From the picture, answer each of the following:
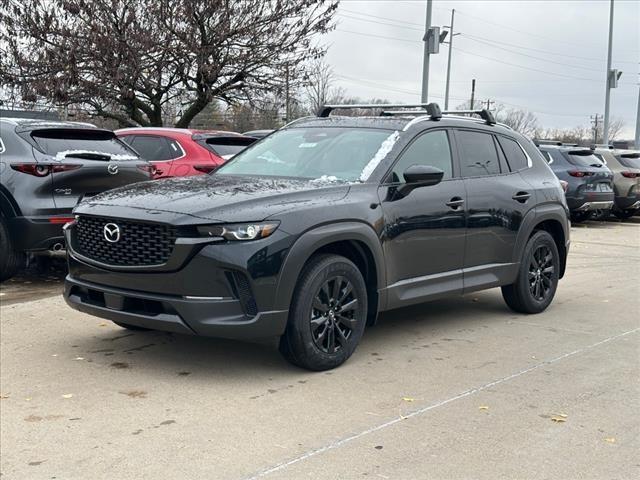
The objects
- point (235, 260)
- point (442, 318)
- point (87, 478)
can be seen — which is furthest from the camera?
point (442, 318)

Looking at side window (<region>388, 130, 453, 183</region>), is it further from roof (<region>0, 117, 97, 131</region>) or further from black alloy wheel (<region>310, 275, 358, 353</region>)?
roof (<region>0, 117, 97, 131</region>)

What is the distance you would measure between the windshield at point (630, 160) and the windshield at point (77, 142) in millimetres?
13318

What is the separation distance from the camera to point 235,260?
15.1 feet

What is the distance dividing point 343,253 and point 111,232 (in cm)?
159

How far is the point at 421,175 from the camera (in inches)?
220

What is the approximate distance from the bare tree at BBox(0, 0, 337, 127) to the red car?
41.8 feet

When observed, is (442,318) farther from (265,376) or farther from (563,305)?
(265,376)

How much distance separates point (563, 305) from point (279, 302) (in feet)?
13.6

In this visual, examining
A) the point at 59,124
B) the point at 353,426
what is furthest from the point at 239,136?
the point at 353,426

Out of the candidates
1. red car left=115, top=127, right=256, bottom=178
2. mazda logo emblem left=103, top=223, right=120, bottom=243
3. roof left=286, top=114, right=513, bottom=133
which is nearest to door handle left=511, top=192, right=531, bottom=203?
roof left=286, top=114, right=513, bottom=133

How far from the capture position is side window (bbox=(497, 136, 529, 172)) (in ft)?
23.2

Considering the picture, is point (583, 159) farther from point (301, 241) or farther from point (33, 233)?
point (301, 241)

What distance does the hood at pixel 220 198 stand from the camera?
471 cm

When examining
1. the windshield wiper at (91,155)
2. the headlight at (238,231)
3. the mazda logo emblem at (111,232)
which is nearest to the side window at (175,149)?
the windshield wiper at (91,155)
